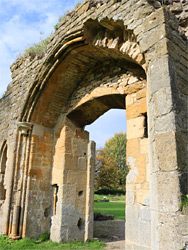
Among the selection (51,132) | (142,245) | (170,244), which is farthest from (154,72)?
(51,132)

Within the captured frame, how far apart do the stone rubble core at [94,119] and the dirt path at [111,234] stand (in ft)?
2.17

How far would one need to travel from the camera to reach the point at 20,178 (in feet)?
20.2

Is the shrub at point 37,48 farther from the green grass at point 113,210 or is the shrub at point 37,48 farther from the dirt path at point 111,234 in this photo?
the green grass at point 113,210

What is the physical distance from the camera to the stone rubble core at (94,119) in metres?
2.67

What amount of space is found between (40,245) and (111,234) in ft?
7.43

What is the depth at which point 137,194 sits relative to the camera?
13.6 feet

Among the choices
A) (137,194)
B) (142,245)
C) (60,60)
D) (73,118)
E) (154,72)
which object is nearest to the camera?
(154,72)

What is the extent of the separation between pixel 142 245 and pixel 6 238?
11.7ft

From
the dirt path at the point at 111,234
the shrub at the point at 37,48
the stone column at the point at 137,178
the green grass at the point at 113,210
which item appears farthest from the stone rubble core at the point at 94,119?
the green grass at the point at 113,210

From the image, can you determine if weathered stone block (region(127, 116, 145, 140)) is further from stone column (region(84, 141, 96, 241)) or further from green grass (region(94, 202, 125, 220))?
green grass (region(94, 202, 125, 220))

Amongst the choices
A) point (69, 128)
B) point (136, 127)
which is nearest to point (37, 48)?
point (69, 128)

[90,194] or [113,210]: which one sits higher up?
[90,194]

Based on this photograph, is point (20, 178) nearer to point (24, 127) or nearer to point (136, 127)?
point (24, 127)

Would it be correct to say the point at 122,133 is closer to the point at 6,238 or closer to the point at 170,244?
the point at 6,238
